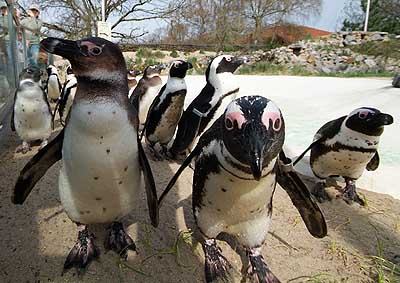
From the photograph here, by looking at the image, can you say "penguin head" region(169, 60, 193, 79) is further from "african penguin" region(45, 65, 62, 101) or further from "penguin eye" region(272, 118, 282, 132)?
"african penguin" region(45, 65, 62, 101)

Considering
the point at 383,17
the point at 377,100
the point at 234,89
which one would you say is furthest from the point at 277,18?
the point at 234,89

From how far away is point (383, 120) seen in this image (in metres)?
1.90

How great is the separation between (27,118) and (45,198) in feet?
3.29

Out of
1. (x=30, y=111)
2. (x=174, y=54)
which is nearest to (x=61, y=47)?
(x=30, y=111)

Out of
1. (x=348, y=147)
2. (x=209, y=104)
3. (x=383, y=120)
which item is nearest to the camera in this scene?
(x=383, y=120)

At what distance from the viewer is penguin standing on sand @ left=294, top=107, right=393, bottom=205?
198 cm

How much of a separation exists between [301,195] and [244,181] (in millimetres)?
379

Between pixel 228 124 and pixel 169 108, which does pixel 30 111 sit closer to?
pixel 169 108

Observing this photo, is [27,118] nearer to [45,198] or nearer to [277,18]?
[45,198]

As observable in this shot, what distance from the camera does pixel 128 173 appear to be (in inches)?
55.3

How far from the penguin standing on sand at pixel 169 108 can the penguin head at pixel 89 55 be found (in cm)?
144

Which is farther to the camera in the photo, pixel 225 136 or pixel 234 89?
pixel 234 89

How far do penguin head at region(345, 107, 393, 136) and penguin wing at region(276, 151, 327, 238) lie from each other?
0.73m

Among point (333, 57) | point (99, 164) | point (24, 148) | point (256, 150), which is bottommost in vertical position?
point (24, 148)
